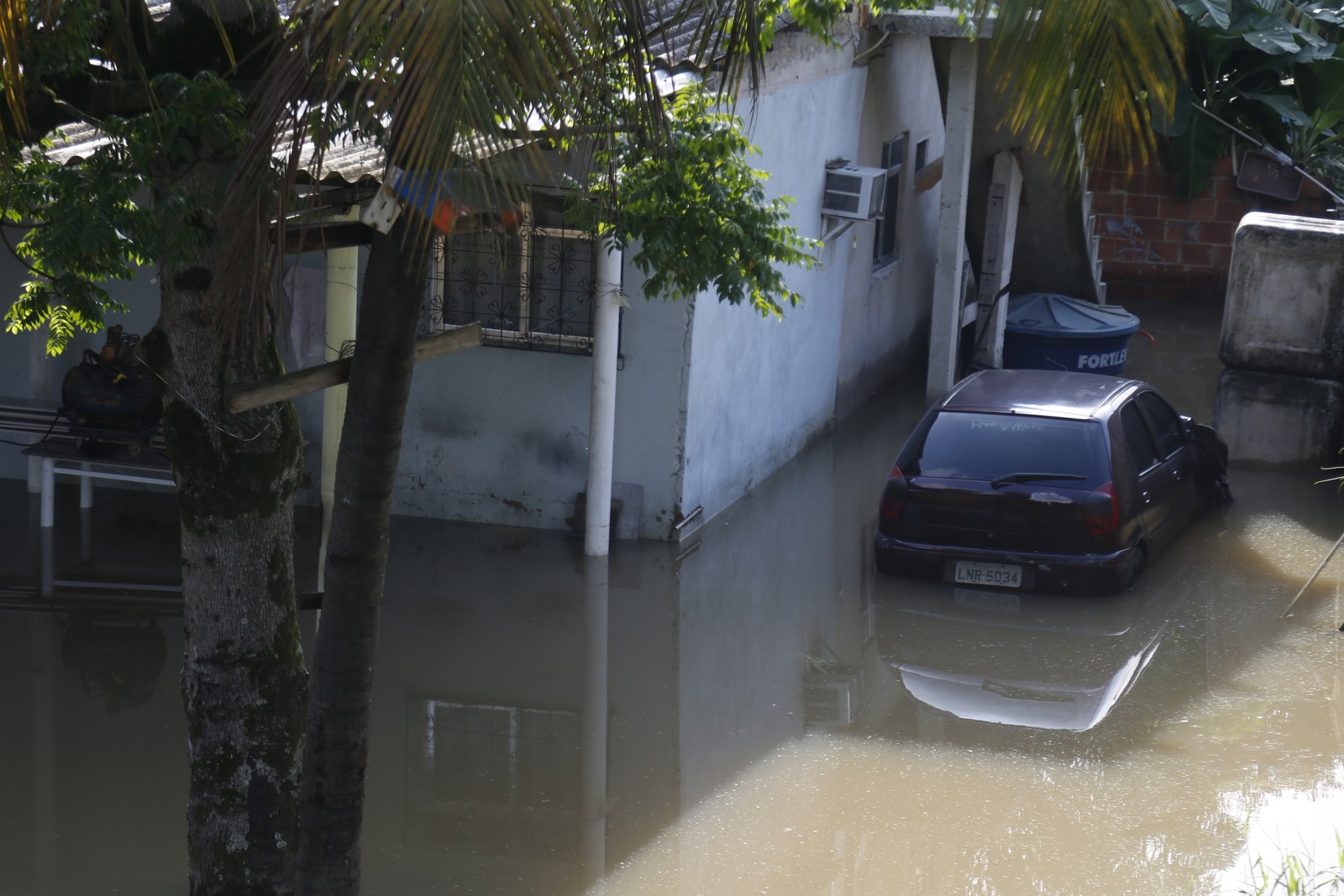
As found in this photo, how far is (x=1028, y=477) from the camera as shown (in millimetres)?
9984

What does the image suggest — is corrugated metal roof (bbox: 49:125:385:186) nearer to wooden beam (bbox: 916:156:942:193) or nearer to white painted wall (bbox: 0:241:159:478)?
white painted wall (bbox: 0:241:159:478)

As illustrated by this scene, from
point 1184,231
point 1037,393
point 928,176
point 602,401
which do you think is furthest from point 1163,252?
point 602,401

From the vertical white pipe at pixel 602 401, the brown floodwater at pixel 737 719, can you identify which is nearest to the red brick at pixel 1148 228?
the brown floodwater at pixel 737 719

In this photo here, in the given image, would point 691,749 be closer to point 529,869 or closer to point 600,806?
point 600,806

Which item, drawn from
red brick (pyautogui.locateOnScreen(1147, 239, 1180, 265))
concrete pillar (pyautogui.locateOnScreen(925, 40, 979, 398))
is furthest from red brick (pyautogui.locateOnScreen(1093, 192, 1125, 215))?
concrete pillar (pyautogui.locateOnScreen(925, 40, 979, 398))

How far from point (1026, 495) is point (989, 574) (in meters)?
0.69

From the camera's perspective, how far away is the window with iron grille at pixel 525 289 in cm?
1116

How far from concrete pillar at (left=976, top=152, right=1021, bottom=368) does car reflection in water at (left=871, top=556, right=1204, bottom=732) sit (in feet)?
20.0

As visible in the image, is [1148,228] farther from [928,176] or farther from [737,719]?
[737,719]

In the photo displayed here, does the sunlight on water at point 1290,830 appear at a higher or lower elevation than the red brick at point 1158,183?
lower

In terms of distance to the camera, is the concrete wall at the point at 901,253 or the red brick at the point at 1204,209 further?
the red brick at the point at 1204,209

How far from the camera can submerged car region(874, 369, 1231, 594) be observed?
9.98 metres

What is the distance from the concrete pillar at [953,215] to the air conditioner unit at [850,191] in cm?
179

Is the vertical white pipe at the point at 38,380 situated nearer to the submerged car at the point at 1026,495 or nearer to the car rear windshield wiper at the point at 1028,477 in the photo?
the submerged car at the point at 1026,495
